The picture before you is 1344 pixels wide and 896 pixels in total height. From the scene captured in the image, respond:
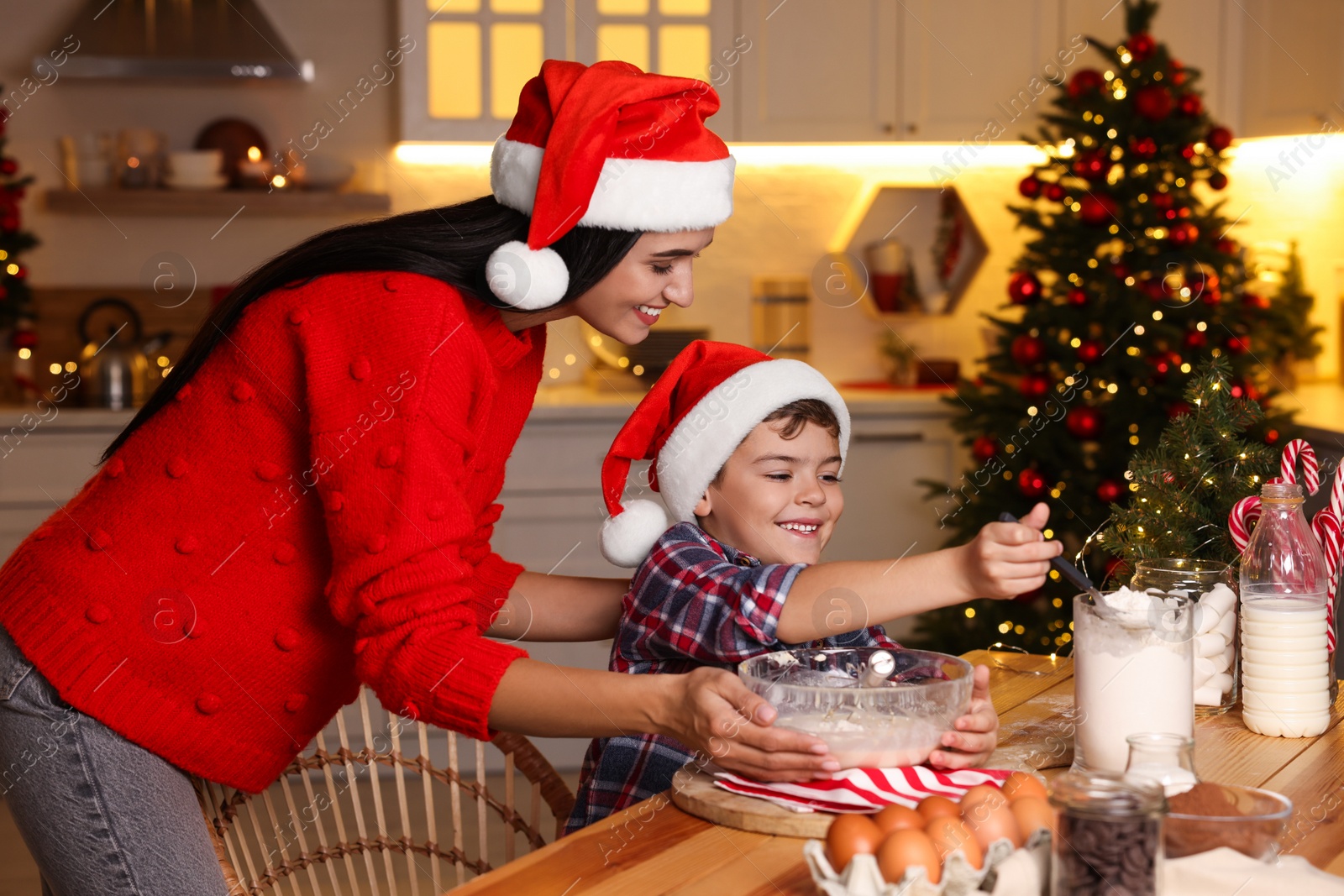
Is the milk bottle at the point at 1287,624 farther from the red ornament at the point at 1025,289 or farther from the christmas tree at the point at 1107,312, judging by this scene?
the red ornament at the point at 1025,289

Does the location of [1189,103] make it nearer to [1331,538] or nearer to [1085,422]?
[1085,422]

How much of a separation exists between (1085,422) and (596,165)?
7.02ft

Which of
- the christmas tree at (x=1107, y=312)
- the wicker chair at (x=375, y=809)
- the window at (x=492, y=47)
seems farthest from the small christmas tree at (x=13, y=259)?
the christmas tree at (x=1107, y=312)

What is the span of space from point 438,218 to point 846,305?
2.83 meters

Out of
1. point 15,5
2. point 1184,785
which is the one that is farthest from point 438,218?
point 15,5

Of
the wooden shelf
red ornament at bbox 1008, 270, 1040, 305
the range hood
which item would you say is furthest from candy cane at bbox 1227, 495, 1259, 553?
the range hood

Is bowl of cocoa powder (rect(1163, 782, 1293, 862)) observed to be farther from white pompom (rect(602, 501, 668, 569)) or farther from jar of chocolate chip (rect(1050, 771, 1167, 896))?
white pompom (rect(602, 501, 668, 569))

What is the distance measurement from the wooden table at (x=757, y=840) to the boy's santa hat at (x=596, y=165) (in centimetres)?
48

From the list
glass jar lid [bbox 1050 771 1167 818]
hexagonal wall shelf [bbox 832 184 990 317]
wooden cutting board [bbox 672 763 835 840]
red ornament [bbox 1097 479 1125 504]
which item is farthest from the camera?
hexagonal wall shelf [bbox 832 184 990 317]

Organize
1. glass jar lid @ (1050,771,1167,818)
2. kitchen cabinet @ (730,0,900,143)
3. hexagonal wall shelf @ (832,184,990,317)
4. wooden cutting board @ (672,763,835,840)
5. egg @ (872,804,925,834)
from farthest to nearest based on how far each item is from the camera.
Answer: hexagonal wall shelf @ (832,184,990,317) → kitchen cabinet @ (730,0,900,143) → wooden cutting board @ (672,763,835,840) → egg @ (872,804,925,834) → glass jar lid @ (1050,771,1167,818)

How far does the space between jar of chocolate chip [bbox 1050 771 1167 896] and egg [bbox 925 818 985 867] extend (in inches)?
3.2

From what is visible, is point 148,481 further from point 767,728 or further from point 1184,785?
point 1184,785

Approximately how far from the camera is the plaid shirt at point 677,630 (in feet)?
3.79

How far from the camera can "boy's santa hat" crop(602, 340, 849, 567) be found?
137 cm
